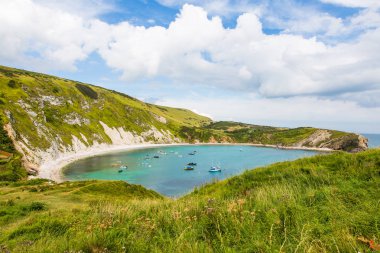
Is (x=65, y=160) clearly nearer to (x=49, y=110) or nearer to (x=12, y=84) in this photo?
(x=49, y=110)

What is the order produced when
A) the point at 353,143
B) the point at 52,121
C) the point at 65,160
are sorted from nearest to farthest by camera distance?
the point at 65,160 < the point at 52,121 < the point at 353,143

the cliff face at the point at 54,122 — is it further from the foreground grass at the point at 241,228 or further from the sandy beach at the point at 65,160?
the foreground grass at the point at 241,228

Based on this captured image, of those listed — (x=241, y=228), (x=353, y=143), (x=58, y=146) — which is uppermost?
(x=241, y=228)

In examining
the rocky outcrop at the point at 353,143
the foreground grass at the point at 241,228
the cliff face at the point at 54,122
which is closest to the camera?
the foreground grass at the point at 241,228

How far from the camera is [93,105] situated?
625ft

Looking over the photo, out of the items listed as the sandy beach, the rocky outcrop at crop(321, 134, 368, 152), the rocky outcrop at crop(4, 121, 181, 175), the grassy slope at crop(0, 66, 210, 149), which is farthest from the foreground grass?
the rocky outcrop at crop(321, 134, 368, 152)

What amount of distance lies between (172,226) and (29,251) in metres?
3.74

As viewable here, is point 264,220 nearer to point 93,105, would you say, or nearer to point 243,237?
point 243,237

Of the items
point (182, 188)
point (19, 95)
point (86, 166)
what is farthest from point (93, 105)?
point (182, 188)

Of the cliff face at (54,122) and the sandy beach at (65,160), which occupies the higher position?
the cliff face at (54,122)

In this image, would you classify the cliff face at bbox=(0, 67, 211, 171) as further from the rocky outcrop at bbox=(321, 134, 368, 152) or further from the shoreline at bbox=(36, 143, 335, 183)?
the rocky outcrop at bbox=(321, 134, 368, 152)

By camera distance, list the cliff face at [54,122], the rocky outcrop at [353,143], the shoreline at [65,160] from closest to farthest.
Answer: the shoreline at [65,160], the cliff face at [54,122], the rocky outcrop at [353,143]

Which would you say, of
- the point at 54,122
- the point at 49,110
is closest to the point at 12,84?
the point at 49,110

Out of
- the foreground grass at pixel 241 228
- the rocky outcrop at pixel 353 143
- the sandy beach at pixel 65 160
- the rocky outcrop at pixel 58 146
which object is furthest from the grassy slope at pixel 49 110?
the rocky outcrop at pixel 353 143
